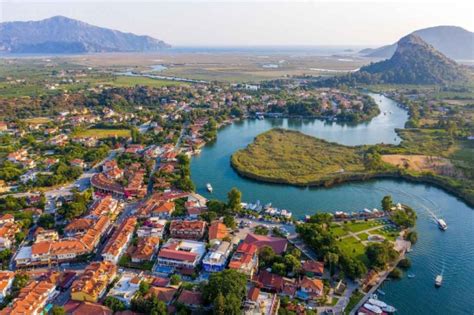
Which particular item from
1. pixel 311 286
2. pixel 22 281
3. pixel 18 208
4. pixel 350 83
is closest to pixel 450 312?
pixel 311 286

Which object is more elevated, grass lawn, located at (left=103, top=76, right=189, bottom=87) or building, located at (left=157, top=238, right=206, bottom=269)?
grass lawn, located at (left=103, top=76, right=189, bottom=87)

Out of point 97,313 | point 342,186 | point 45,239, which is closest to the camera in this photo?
point 97,313

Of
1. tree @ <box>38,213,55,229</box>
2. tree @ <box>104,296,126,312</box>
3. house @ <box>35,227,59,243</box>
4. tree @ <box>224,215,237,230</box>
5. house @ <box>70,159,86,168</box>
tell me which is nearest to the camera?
tree @ <box>104,296,126,312</box>

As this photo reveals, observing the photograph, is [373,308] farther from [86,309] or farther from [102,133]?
[102,133]

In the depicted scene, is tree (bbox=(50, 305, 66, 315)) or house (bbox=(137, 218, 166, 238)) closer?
tree (bbox=(50, 305, 66, 315))

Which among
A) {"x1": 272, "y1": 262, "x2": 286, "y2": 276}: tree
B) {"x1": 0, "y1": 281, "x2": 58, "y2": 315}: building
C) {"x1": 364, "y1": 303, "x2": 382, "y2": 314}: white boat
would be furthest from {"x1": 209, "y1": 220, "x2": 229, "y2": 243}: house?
{"x1": 364, "y1": 303, "x2": 382, "y2": 314}: white boat

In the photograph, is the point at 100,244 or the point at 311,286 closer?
the point at 311,286

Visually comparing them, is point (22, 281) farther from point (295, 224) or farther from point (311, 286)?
point (295, 224)

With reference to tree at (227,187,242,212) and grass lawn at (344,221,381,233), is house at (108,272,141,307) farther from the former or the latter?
grass lawn at (344,221,381,233)
